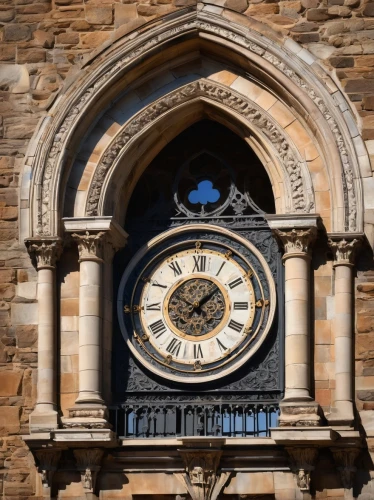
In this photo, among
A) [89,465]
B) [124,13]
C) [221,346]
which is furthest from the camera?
[124,13]

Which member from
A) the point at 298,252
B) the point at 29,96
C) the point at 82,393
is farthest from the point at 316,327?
the point at 29,96

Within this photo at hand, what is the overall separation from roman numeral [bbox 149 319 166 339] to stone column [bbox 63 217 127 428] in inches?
23.6

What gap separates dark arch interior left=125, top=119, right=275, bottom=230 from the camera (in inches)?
906

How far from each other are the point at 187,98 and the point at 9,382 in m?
3.46

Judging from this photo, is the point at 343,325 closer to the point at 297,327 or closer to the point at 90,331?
the point at 297,327

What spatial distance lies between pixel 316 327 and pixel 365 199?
1369 millimetres

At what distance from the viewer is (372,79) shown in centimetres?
2242

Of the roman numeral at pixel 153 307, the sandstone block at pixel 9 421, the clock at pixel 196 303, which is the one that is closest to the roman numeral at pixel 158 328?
the clock at pixel 196 303

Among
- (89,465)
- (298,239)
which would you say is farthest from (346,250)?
(89,465)

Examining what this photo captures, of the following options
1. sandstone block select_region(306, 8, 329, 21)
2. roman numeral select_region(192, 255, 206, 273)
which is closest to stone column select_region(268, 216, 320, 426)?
roman numeral select_region(192, 255, 206, 273)

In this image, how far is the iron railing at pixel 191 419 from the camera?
22.2m

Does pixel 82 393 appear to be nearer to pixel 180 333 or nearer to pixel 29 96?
pixel 180 333

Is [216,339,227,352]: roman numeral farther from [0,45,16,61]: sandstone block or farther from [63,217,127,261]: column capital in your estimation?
[0,45,16,61]: sandstone block

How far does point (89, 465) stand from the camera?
21.8 meters
